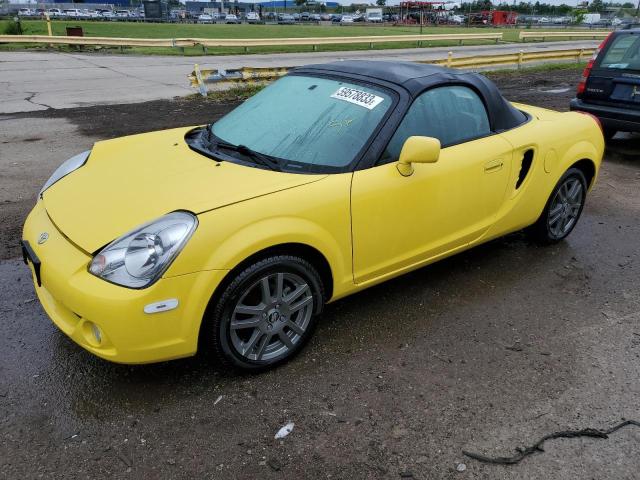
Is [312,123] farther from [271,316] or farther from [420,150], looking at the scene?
[271,316]

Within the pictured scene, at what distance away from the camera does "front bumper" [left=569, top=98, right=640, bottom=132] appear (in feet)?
21.7

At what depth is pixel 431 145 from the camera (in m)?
2.95

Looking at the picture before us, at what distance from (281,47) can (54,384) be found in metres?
25.5

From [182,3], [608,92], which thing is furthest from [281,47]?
[182,3]

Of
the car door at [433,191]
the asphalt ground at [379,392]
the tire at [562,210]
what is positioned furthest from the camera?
the tire at [562,210]

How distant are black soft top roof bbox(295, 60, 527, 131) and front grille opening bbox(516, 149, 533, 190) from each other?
9.4 inches

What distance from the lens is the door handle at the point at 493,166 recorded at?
3.58 m

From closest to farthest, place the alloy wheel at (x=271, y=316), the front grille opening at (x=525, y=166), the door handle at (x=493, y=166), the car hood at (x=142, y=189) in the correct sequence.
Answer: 1. the car hood at (x=142, y=189)
2. the alloy wheel at (x=271, y=316)
3. the door handle at (x=493, y=166)
4. the front grille opening at (x=525, y=166)

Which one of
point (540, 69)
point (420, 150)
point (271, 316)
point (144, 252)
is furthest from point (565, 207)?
point (540, 69)

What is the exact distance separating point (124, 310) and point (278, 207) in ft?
2.92

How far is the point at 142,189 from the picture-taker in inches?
113

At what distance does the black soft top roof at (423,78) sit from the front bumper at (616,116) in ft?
11.5

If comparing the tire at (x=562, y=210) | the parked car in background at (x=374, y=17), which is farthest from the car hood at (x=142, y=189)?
the parked car in background at (x=374, y=17)

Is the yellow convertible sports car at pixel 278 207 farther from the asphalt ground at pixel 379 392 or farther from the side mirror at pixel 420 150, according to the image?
the asphalt ground at pixel 379 392
